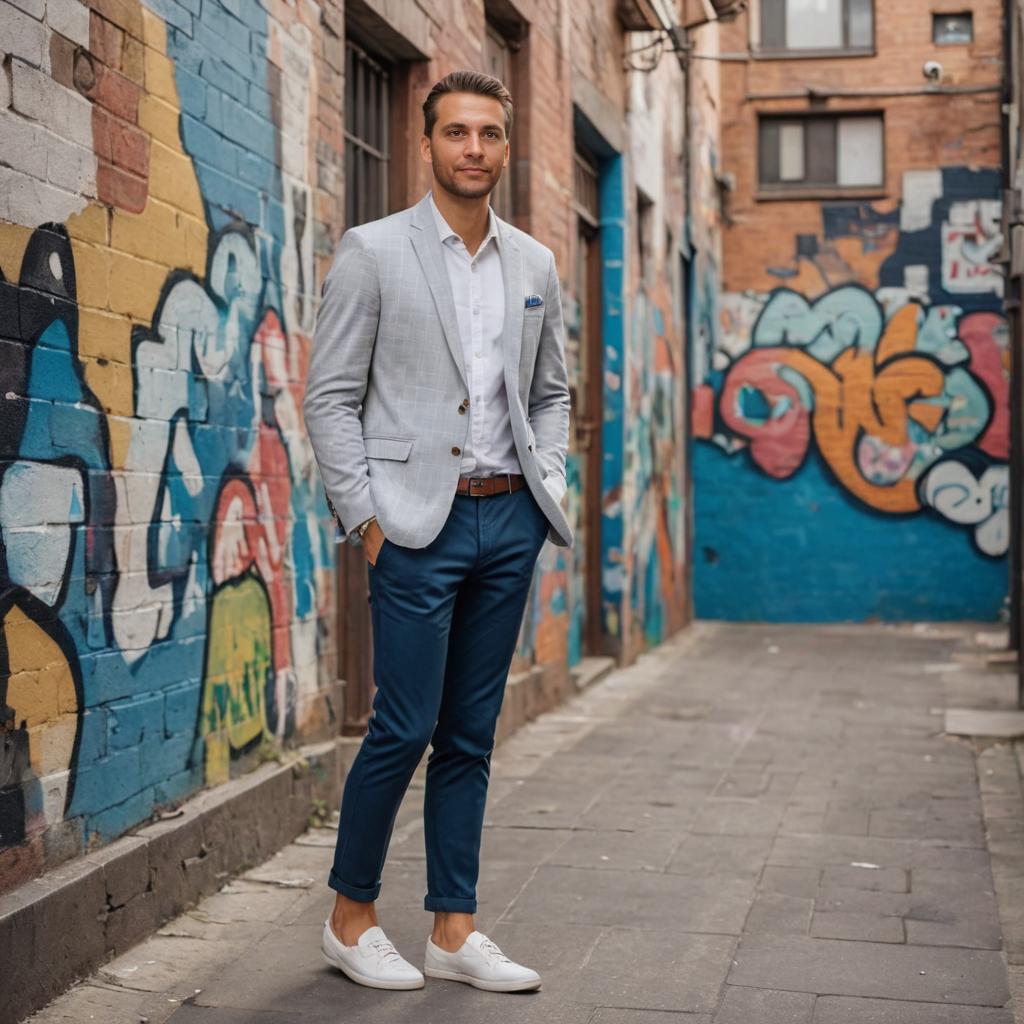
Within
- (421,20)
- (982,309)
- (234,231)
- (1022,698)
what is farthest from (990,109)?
(234,231)

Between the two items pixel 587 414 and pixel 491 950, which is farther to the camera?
pixel 587 414

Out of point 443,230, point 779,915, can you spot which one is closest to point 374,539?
point 443,230

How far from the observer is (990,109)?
612 inches

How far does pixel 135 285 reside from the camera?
A: 409cm

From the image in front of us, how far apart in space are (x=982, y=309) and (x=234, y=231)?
40.3 feet

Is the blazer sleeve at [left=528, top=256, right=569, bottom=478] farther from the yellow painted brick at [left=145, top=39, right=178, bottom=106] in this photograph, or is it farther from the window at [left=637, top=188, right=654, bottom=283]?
the window at [left=637, top=188, right=654, bottom=283]

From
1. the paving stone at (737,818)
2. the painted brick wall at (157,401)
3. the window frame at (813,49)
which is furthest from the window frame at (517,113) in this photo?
the window frame at (813,49)

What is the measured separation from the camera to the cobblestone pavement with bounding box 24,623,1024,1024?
3607 millimetres

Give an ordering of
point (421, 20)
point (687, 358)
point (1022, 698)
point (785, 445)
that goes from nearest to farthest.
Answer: point (421, 20)
point (1022, 698)
point (687, 358)
point (785, 445)

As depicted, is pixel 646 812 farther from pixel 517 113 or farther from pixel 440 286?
pixel 517 113

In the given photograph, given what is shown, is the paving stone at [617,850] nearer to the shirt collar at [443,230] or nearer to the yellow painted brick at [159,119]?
the shirt collar at [443,230]

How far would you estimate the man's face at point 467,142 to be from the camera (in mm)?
3496

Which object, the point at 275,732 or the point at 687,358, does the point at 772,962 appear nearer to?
the point at 275,732

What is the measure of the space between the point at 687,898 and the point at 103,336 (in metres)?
2.41
